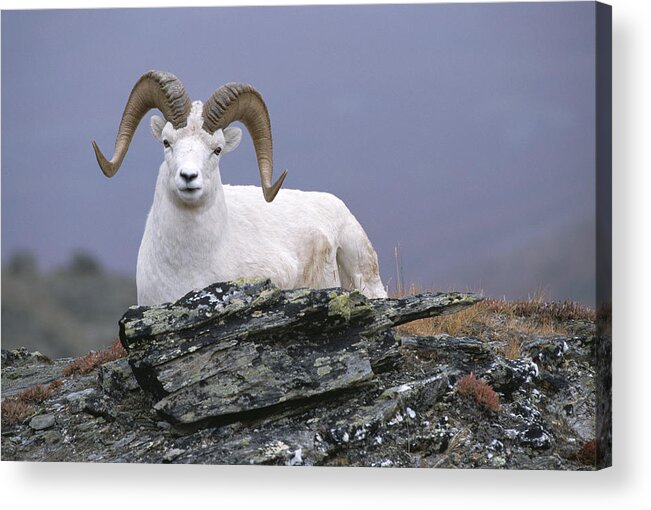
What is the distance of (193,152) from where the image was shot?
982 cm

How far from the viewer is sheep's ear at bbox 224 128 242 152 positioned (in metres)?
10.2

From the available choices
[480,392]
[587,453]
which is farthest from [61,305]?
[587,453]

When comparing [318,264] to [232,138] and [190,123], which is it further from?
[190,123]

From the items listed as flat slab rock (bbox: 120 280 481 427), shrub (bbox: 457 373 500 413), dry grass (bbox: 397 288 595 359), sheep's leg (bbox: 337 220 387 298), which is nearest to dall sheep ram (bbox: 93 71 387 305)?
sheep's leg (bbox: 337 220 387 298)

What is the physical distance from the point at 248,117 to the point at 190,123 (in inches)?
23.8

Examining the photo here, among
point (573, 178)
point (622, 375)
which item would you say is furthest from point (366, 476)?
point (573, 178)

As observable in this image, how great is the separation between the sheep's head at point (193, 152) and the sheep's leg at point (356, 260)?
203 centimetres

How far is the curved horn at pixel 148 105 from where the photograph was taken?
10.1m

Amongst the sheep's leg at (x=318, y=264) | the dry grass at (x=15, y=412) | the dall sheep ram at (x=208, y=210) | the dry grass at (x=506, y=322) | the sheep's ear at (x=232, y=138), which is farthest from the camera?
the sheep's leg at (x=318, y=264)

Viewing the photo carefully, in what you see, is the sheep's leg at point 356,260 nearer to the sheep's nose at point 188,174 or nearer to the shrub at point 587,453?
the sheep's nose at point 188,174

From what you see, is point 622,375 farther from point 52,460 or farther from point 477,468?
point 52,460

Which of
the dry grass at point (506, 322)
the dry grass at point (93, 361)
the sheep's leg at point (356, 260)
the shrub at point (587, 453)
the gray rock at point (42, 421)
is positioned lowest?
the shrub at point (587, 453)

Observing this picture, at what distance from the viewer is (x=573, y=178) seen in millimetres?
9586

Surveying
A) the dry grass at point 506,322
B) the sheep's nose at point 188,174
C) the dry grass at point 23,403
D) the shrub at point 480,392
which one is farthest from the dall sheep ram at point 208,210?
the shrub at point 480,392
